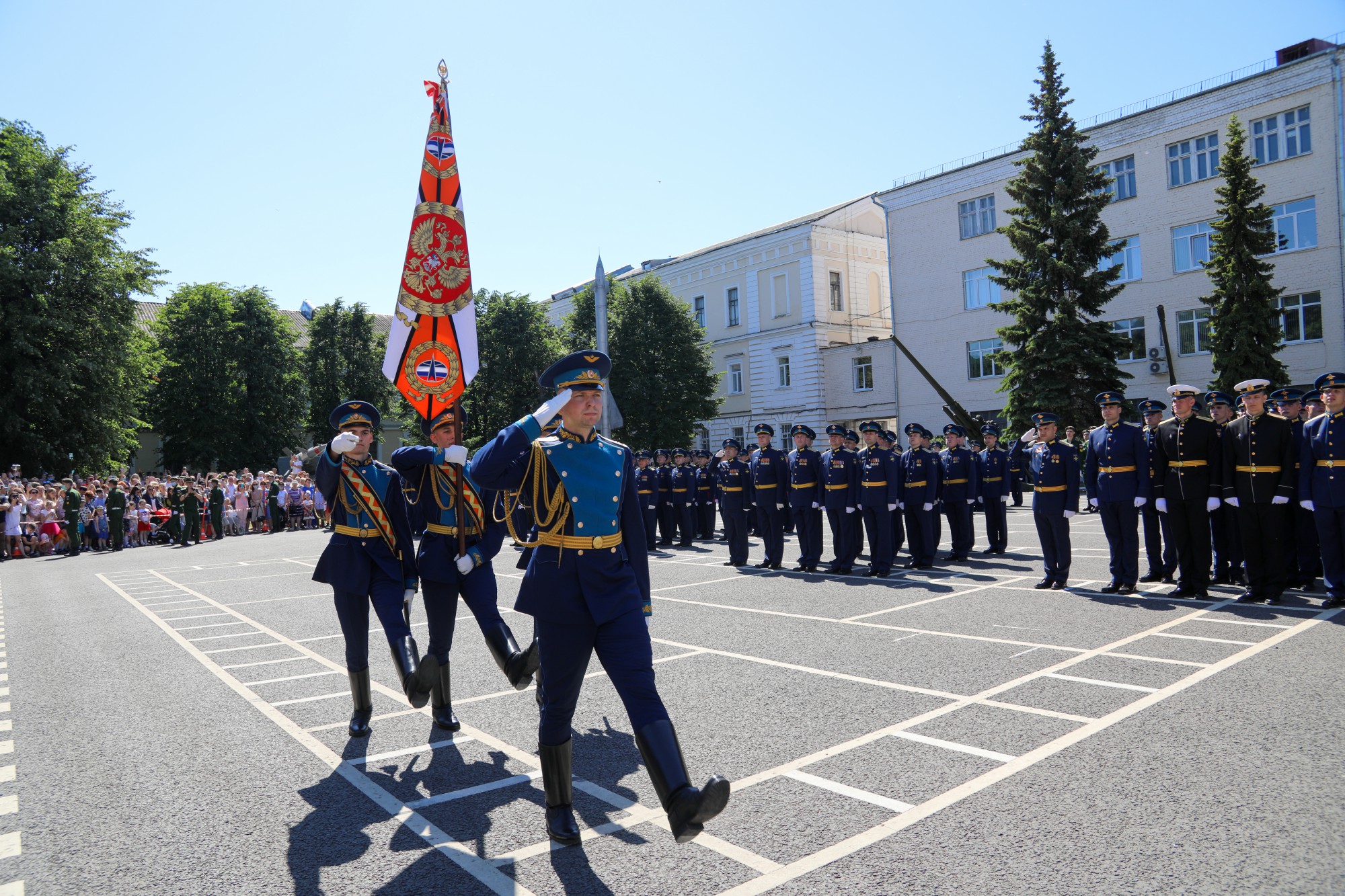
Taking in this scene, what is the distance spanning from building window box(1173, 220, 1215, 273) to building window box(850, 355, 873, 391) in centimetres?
1352

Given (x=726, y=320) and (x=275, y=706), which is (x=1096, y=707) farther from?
(x=726, y=320)

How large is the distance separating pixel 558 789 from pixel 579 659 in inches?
22.6

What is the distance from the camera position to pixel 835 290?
149 feet

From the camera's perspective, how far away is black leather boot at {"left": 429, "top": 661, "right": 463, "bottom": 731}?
225 inches

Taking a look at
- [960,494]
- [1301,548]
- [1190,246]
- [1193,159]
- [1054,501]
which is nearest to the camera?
[1301,548]

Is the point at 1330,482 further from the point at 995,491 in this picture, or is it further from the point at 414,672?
the point at 414,672

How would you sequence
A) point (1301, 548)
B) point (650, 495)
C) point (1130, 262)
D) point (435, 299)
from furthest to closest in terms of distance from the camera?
point (1130, 262) < point (650, 495) < point (1301, 548) < point (435, 299)

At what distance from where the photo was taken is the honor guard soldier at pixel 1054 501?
10.6 m

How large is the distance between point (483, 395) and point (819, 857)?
1642 inches

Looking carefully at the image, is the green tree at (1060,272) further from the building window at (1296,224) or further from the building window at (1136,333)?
the building window at (1296,224)

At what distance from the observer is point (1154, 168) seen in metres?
31.8

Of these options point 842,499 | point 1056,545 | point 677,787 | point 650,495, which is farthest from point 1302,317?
point 677,787

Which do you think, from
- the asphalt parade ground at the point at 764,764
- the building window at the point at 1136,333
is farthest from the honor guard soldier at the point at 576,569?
the building window at the point at 1136,333

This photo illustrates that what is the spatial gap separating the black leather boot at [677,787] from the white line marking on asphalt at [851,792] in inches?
38.5
